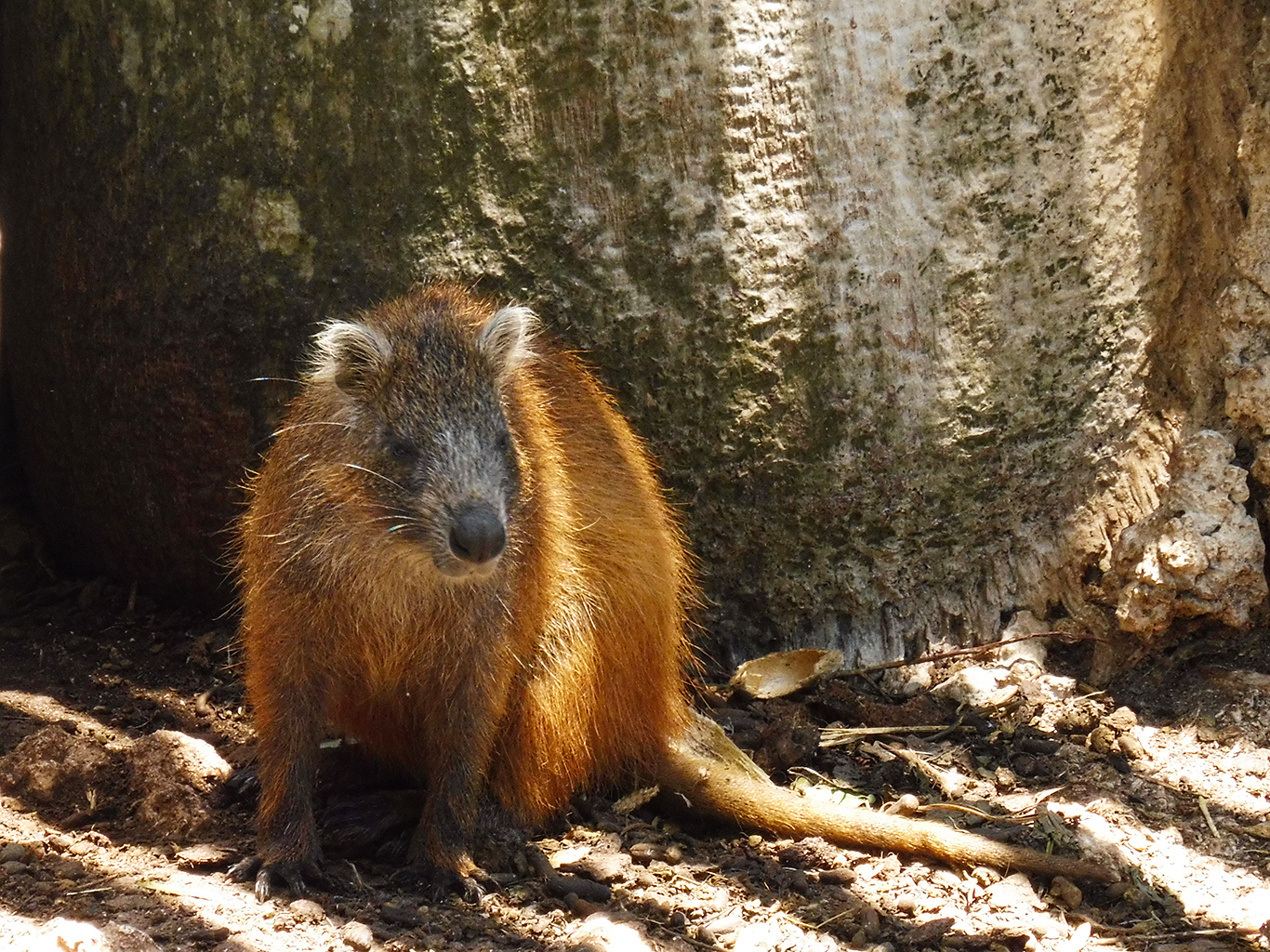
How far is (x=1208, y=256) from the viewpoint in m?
5.30

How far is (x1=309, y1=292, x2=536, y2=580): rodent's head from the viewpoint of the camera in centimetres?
412

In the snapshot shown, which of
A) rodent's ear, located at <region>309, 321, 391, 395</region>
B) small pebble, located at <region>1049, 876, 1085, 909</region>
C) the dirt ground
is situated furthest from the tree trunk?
small pebble, located at <region>1049, 876, 1085, 909</region>

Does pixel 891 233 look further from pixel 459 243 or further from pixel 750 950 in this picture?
pixel 750 950

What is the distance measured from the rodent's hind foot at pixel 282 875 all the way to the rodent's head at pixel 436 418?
984mm

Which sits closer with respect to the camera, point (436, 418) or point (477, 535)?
point (477, 535)

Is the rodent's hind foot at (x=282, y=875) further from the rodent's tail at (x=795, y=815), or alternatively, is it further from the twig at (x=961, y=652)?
the twig at (x=961, y=652)

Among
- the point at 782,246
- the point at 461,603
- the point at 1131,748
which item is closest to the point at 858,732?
the point at 1131,748

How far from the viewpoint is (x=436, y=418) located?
14.1 ft

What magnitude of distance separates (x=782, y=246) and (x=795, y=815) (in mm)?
2017

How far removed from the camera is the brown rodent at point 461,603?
4297 mm

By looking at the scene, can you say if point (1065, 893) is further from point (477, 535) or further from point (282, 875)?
point (282, 875)

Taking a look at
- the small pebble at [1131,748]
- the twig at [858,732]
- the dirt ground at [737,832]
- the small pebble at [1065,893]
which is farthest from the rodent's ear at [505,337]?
the small pebble at [1131,748]

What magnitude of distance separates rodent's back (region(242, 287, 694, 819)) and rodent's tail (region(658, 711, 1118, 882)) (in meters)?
0.15

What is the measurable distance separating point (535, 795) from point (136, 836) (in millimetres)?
1278
